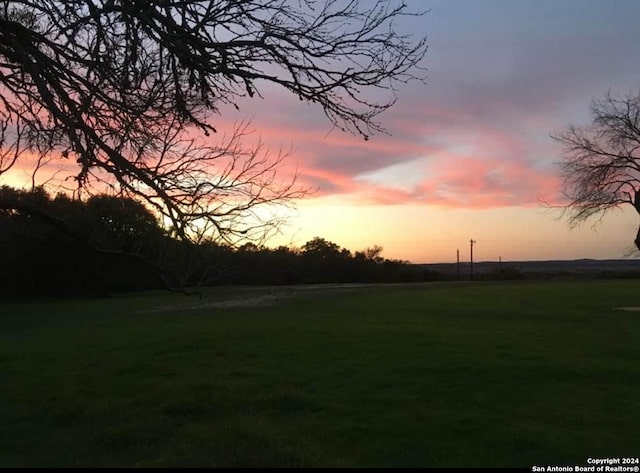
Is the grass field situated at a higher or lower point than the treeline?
lower

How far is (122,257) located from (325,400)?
3520 mm

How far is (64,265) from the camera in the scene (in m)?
56.9

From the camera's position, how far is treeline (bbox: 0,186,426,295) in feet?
20.9

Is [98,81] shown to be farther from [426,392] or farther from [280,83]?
[426,392]

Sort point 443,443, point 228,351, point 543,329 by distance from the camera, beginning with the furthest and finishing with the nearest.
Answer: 1. point 543,329
2. point 228,351
3. point 443,443

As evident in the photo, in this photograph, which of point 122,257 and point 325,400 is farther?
point 325,400

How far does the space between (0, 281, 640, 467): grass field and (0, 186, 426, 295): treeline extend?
1654 millimetres

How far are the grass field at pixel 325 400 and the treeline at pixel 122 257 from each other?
1.65 metres

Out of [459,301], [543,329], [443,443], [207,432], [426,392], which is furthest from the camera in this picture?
[459,301]

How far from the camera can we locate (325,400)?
8.72 m

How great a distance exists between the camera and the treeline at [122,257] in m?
6.37

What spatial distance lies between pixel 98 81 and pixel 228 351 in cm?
841

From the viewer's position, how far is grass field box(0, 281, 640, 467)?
6.39 metres

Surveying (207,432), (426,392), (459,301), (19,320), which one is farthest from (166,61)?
(19,320)
